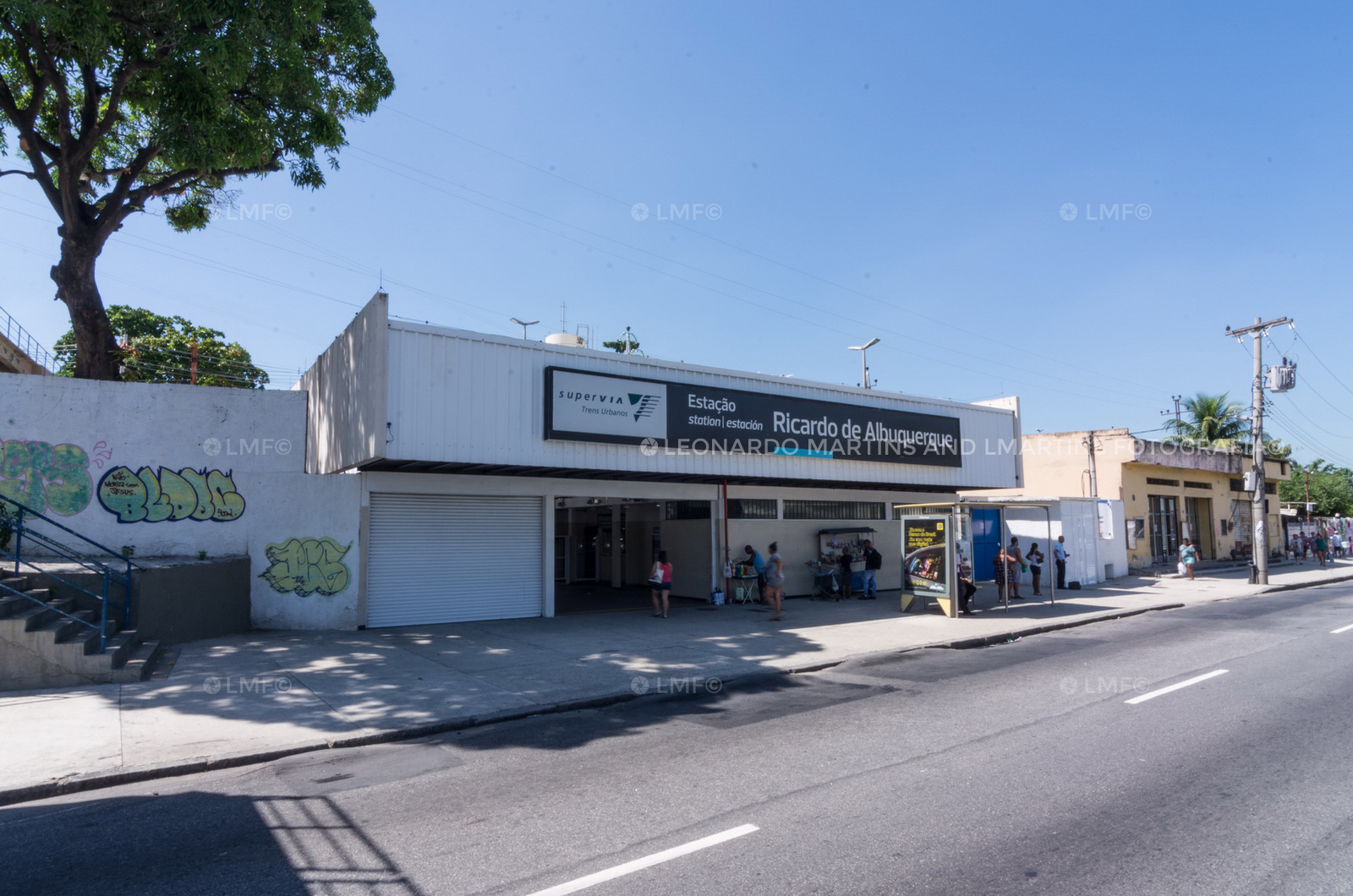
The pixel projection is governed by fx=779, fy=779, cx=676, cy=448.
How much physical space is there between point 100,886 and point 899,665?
10235 millimetres

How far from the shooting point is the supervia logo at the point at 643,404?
54.8 feet

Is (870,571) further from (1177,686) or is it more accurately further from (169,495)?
(169,495)

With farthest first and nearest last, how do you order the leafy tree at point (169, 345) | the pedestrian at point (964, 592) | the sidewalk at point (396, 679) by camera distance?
the leafy tree at point (169, 345), the pedestrian at point (964, 592), the sidewalk at point (396, 679)

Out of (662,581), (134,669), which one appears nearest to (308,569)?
(134,669)

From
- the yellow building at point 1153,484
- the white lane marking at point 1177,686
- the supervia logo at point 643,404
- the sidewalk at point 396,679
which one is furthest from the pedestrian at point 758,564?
the yellow building at point 1153,484

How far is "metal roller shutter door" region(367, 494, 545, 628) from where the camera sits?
1536cm

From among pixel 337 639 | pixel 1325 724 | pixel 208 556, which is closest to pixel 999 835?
pixel 1325 724

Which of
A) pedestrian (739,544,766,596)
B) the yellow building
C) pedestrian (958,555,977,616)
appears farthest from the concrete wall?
the yellow building

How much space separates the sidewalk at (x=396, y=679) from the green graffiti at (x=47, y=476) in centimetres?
421

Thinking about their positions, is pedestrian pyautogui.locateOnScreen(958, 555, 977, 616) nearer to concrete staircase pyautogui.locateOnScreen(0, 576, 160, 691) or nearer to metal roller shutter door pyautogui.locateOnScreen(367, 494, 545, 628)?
metal roller shutter door pyautogui.locateOnScreen(367, 494, 545, 628)

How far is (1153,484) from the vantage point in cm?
3428

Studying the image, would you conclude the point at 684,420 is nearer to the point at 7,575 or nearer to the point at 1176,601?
the point at 7,575

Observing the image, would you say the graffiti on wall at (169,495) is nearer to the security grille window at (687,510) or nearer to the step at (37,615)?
the step at (37,615)

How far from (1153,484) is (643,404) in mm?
27950
